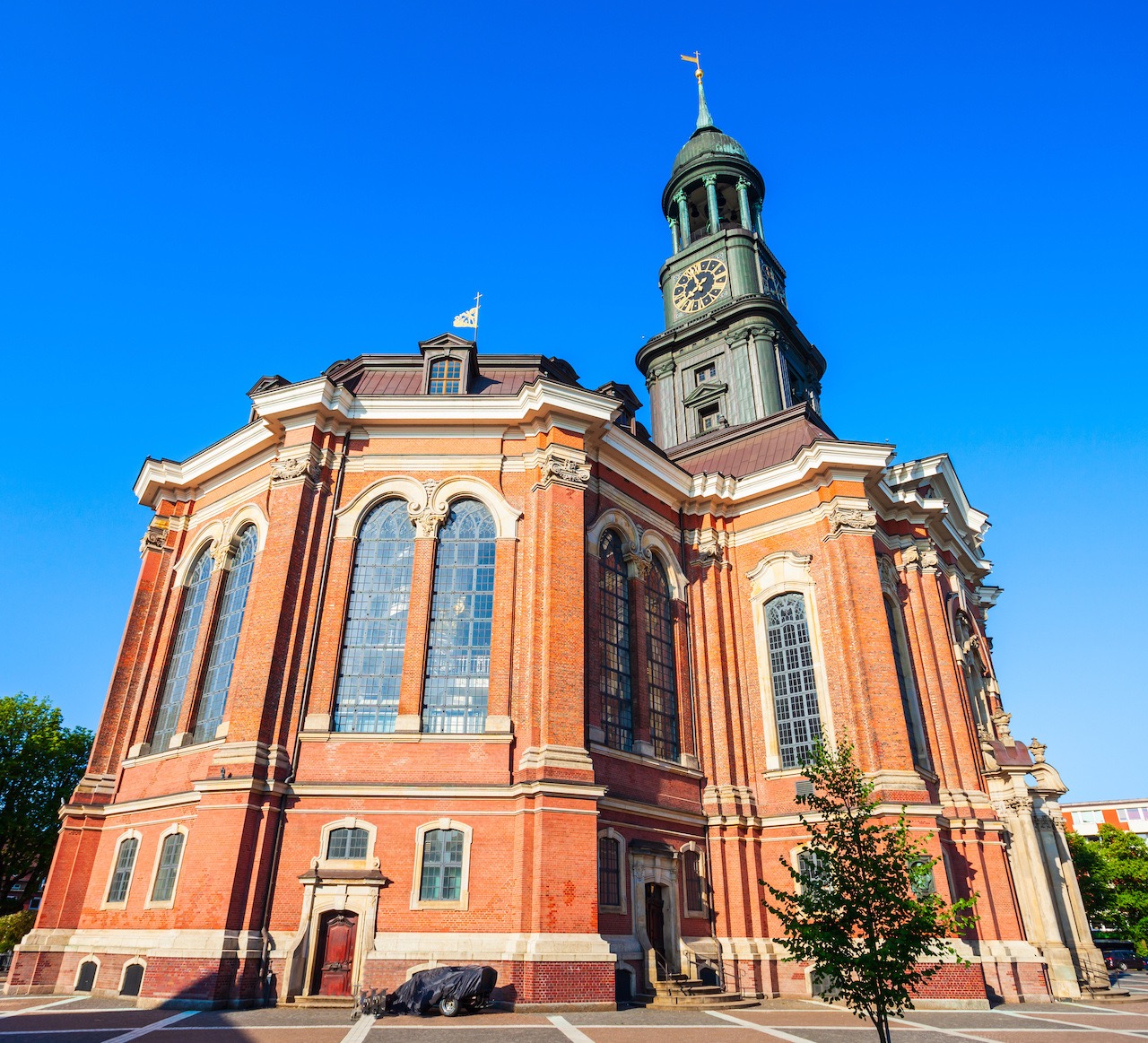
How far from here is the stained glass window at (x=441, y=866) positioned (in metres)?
16.8

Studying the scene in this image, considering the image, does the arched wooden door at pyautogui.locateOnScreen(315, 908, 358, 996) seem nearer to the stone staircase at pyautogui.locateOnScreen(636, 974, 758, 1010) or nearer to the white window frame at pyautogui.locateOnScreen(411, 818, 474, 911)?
the white window frame at pyautogui.locateOnScreen(411, 818, 474, 911)

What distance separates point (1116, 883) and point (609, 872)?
52.5m

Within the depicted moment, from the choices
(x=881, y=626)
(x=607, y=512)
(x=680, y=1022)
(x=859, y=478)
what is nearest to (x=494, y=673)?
(x=607, y=512)

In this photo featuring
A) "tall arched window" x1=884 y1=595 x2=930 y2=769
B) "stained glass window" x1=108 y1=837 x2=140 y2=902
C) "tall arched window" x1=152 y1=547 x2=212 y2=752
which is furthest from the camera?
"tall arched window" x1=884 y1=595 x2=930 y2=769

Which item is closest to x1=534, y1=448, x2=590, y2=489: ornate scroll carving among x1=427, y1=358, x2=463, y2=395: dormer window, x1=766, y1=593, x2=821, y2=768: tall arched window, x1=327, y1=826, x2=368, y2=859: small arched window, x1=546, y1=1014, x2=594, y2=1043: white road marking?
x1=427, y1=358, x2=463, y2=395: dormer window

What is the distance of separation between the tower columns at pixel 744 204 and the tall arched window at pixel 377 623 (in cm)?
2377

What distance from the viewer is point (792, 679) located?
23641 mm

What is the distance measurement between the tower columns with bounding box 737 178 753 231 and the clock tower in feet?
0.19

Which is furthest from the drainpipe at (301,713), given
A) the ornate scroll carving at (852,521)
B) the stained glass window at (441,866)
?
the ornate scroll carving at (852,521)

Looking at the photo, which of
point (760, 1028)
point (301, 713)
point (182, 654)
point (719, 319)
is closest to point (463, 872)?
point (301, 713)

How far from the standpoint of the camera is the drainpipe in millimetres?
16047

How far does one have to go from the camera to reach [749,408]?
1252 inches

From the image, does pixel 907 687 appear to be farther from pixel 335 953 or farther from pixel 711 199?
pixel 711 199

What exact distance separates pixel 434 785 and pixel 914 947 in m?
10.5
